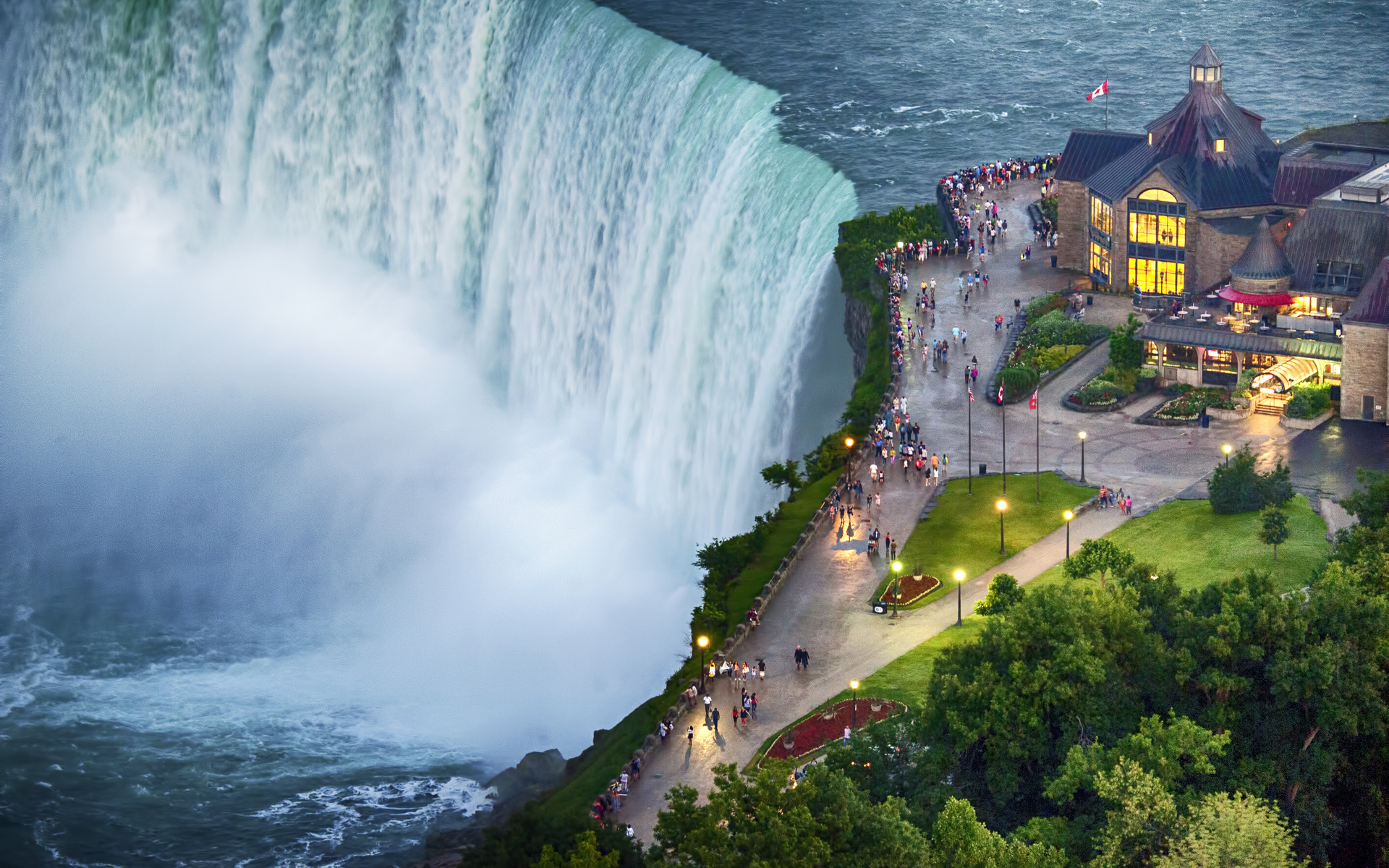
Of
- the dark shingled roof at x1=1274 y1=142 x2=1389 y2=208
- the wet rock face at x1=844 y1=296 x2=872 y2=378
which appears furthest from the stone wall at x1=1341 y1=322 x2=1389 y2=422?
the wet rock face at x1=844 y1=296 x2=872 y2=378

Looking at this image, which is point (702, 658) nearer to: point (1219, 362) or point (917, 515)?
point (917, 515)

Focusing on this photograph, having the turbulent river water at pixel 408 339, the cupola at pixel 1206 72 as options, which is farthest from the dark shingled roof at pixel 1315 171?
the turbulent river water at pixel 408 339

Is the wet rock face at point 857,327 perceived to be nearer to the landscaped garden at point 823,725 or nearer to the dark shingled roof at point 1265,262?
the dark shingled roof at point 1265,262

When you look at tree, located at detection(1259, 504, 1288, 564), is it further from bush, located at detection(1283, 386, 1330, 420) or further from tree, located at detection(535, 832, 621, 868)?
tree, located at detection(535, 832, 621, 868)

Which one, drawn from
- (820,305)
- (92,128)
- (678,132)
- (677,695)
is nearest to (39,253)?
(92,128)

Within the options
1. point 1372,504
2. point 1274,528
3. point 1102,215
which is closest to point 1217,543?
point 1274,528

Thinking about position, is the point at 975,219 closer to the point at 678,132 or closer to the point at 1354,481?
the point at 678,132
